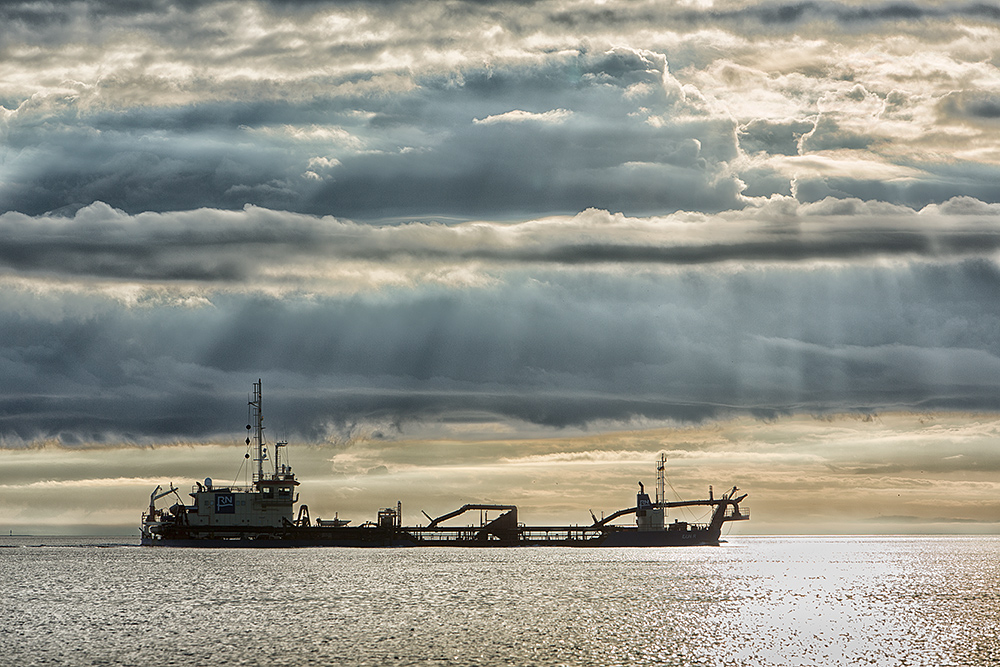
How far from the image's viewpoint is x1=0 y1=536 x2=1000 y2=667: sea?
7112cm

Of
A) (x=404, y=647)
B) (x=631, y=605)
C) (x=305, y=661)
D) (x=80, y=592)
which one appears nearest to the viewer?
(x=305, y=661)

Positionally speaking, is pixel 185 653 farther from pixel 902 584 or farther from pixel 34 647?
pixel 902 584

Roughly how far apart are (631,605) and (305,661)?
1792 inches

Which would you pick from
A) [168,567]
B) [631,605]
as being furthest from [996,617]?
[168,567]

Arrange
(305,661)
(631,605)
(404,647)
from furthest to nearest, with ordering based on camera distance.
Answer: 1. (631,605)
2. (404,647)
3. (305,661)

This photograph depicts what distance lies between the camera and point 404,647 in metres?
74.1

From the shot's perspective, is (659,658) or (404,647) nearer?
(659,658)

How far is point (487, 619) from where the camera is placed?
92125mm

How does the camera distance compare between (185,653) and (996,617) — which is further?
(996,617)

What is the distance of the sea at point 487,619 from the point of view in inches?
2800

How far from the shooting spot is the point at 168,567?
172375 mm

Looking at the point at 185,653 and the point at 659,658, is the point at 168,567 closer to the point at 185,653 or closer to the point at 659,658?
the point at 185,653

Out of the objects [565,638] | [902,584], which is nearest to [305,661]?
[565,638]

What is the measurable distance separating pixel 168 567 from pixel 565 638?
110 metres
